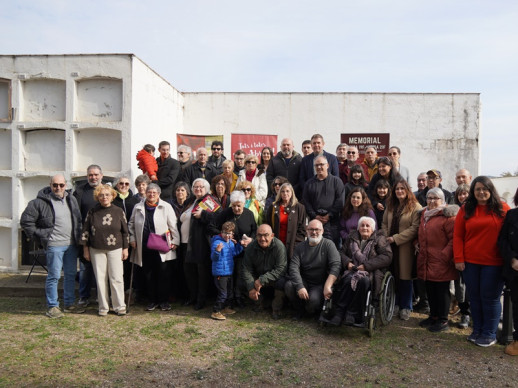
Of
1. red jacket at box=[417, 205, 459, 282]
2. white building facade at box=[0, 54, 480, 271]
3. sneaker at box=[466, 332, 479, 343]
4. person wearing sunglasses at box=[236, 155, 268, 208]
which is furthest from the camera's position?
white building facade at box=[0, 54, 480, 271]

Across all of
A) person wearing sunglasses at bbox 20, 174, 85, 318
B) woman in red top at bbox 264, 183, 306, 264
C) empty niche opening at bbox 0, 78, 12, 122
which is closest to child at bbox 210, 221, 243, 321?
woman in red top at bbox 264, 183, 306, 264

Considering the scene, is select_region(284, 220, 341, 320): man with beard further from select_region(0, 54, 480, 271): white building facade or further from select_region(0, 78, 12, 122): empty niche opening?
select_region(0, 78, 12, 122): empty niche opening

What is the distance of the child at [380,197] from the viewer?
5840 millimetres

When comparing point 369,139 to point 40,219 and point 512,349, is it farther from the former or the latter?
point 40,219

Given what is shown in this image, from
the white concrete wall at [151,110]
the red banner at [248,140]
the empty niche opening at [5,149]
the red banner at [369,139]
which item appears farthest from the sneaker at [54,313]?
the red banner at [369,139]

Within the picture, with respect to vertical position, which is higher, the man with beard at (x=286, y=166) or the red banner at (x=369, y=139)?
the red banner at (x=369, y=139)

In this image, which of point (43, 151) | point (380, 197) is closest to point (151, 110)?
point (43, 151)

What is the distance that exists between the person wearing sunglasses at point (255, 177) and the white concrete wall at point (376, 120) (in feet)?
11.9

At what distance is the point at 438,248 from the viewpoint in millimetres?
5078

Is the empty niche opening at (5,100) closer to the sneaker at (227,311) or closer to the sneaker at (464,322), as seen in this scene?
the sneaker at (227,311)

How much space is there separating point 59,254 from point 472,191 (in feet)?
16.8

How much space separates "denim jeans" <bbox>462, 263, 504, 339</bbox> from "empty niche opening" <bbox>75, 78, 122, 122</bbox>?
617 cm

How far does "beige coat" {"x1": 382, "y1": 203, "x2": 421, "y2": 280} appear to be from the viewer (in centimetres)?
532

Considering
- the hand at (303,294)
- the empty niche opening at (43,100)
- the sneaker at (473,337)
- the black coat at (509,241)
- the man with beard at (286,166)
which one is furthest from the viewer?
the empty niche opening at (43,100)
